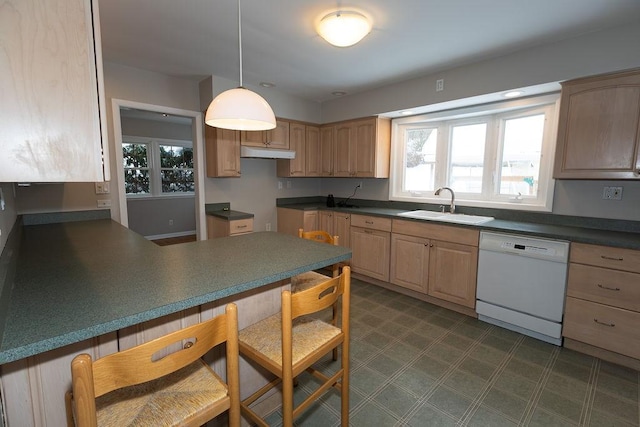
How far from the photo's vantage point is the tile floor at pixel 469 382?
1651 millimetres

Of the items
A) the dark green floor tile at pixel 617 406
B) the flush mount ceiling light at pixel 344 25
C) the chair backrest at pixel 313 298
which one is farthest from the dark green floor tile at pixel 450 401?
the flush mount ceiling light at pixel 344 25

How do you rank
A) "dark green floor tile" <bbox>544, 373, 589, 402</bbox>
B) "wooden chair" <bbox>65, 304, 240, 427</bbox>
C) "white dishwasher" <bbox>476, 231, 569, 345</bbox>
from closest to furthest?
"wooden chair" <bbox>65, 304, 240, 427</bbox>
"dark green floor tile" <bbox>544, 373, 589, 402</bbox>
"white dishwasher" <bbox>476, 231, 569, 345</bbox>

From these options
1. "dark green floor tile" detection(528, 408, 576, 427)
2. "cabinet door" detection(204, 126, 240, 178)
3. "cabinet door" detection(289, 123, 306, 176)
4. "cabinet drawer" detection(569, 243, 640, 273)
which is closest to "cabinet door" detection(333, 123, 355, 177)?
"cabinet door" detection(289, 123, 306, 176)

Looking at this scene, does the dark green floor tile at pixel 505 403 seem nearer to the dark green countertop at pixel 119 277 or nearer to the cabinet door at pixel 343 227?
the dark green countertop at pixel 119 277

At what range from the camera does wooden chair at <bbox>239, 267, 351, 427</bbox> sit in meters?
1.14

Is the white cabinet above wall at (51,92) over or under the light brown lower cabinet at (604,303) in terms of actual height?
over

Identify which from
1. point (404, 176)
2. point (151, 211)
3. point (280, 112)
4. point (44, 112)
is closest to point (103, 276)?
point (44, 112)

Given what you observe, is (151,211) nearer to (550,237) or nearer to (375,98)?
(375,98)

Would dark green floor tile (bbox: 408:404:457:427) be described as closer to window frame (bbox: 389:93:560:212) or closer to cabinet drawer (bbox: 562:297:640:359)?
cabinet drawer (bbox: 562:297:640:359)

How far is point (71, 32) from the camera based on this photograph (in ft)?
2.71

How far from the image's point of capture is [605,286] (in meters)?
2.09

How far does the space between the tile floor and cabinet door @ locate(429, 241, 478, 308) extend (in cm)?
30

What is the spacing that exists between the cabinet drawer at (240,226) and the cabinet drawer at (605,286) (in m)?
3.10

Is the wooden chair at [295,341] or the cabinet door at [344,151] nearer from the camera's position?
the wooden chair at [295,341]
